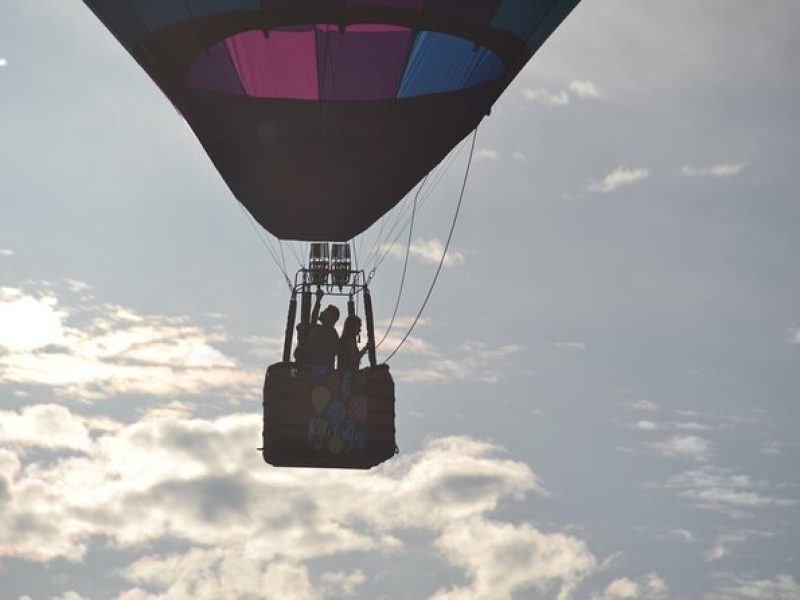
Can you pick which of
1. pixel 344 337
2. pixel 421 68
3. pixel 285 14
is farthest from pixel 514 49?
pixel 344 337

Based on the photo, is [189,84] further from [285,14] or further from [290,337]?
[290,337]

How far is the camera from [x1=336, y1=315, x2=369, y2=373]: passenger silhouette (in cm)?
2583

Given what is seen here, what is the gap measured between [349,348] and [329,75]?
15.9 ft

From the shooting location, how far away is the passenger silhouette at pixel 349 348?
25828 millimetres

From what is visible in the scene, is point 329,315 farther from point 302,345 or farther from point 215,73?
point 215,73

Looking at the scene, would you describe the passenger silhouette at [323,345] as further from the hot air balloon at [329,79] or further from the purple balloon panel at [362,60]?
the purple balloon panel at [362,60]

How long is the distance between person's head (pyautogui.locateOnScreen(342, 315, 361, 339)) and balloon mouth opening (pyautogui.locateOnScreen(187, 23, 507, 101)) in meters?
4.01

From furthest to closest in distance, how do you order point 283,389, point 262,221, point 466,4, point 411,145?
point 262,221
point 411,145
point 466,4
point 283,389

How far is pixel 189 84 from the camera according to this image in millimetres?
28297

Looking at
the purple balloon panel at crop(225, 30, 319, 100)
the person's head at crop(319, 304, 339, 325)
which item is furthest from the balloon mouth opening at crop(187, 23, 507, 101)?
the person's head at crop(319, 304, 339, 325)

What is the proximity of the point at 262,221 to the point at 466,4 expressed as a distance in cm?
642

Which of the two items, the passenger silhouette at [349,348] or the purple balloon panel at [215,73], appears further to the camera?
the purple balloon panel at [215,73]

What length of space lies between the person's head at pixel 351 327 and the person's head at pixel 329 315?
0.18 meters

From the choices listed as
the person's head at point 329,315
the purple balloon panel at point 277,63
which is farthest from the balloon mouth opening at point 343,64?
the person's head at point 329,315
